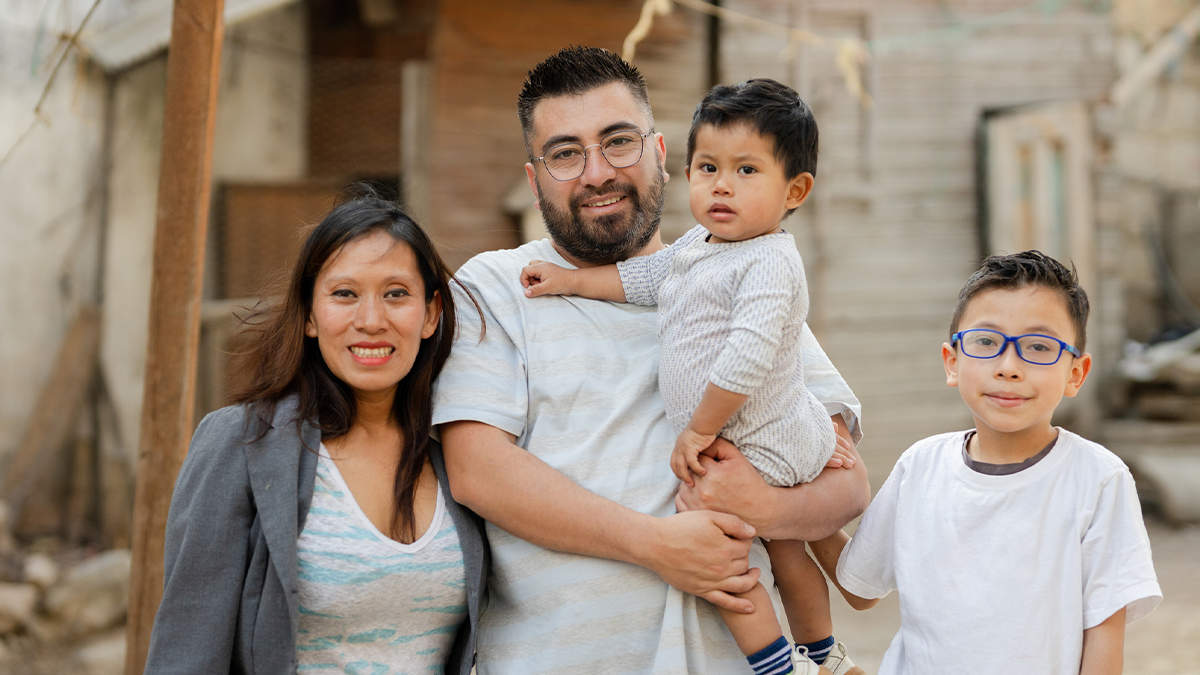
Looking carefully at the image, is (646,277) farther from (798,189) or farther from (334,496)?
(334,496)

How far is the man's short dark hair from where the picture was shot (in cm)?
176

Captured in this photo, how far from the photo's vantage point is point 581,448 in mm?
1876

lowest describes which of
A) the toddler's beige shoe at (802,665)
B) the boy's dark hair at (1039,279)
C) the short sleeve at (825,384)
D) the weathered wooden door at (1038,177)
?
the toddler's beige shoe at (802,665)

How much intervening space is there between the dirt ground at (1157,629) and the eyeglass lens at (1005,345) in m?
3.17

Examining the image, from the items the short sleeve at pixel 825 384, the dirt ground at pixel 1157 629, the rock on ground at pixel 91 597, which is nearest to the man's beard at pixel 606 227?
the short sleeve at pixel 825 384

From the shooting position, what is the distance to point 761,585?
6.03 feet

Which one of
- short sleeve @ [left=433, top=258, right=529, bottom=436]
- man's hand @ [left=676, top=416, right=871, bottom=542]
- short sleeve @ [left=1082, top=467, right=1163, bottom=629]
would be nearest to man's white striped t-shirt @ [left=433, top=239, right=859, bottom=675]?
short sleeve @ [left=433, top=258, right=529, bottom=436]

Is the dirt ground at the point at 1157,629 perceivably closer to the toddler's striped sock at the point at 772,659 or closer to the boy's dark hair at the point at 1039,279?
the toddler's striped sock at the point at 772,659

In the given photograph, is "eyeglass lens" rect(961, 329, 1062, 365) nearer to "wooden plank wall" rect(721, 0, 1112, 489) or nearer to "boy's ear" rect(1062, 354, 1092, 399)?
"boy's ear" rect(1062, 354, 1092, 399)

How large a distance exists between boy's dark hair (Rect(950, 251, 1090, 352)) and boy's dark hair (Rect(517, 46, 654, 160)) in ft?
2.77

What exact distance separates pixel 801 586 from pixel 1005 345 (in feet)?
2.21

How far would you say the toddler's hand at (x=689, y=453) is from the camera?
1.77 meters

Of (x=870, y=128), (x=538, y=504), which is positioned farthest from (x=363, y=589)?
(x=870, y=128)

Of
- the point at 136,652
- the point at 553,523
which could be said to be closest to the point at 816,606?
the point at 553,523
